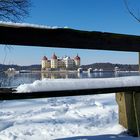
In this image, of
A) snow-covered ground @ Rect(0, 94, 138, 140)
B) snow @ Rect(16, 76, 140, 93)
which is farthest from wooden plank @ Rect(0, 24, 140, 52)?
snow-covered ground @ Rect(0, 94, 138, 140)

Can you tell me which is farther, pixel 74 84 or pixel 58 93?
pixel 74 84

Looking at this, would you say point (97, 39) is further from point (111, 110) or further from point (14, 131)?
point (111, 110)

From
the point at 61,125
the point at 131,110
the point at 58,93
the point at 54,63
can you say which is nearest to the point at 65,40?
the point at 58,93

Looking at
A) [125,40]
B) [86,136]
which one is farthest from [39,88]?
[86,136]

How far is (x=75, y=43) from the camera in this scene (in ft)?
8.46

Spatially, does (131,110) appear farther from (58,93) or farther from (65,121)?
(65,121)

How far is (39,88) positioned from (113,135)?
49.3 inches

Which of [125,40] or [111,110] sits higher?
[125,40]

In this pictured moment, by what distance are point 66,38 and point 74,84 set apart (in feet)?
1.91

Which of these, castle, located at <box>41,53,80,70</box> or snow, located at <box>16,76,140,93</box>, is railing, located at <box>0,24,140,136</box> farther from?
castle, located at <box>41,53,80,70</box>

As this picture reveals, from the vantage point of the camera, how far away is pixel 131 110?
12.1ft

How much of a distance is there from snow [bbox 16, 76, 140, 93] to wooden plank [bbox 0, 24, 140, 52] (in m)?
0.41

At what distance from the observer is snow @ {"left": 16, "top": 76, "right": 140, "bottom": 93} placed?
2775mm

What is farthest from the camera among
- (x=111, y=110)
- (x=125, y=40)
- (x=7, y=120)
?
(x=111, y=110)
